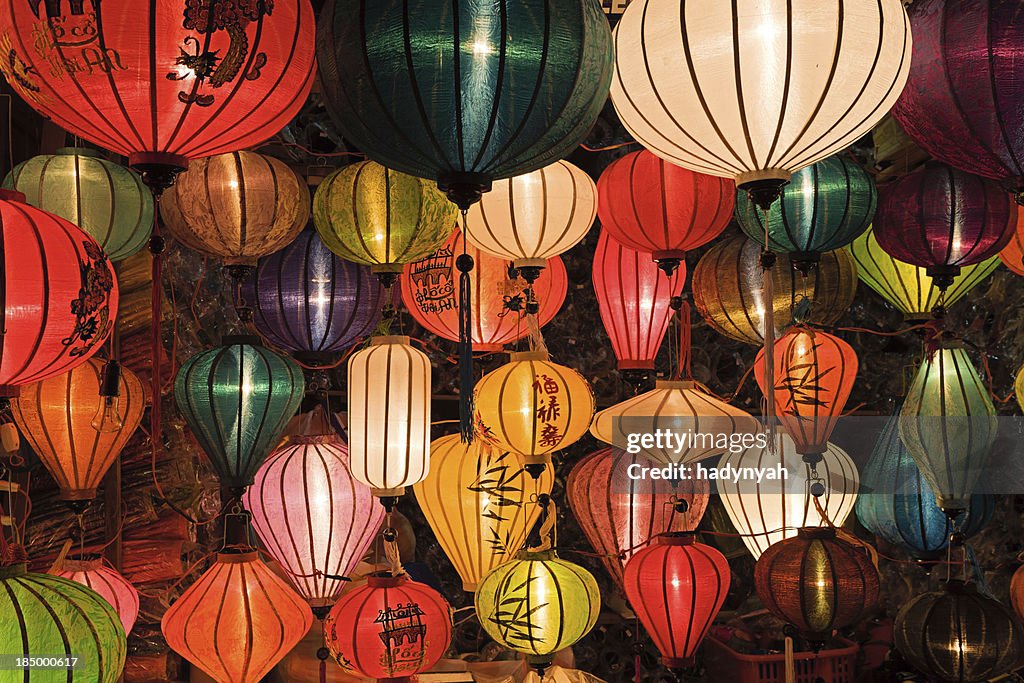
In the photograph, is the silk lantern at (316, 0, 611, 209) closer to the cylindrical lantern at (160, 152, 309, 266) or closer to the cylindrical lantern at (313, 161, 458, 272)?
the cylindrical lantern at (313, 161, 458, 272)

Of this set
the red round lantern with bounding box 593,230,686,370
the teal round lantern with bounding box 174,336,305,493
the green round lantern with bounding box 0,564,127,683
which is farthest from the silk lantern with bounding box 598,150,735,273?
the green round lantern with bounding box 0,564,127,683

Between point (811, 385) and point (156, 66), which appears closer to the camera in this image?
point (156, 66)

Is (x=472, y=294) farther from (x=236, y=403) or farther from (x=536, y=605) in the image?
(x=536, y=605)

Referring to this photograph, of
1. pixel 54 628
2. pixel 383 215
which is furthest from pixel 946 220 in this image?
pixel 54 628

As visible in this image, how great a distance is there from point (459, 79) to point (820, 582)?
1.91m

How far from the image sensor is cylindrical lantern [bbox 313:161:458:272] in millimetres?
2646

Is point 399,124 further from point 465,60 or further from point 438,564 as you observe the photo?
point 438,564

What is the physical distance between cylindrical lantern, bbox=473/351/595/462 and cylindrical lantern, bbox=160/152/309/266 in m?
0.73

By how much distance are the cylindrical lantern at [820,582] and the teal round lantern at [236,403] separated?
1446 mm

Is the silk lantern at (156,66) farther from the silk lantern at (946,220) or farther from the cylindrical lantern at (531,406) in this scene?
the silk lantern at (946,220)

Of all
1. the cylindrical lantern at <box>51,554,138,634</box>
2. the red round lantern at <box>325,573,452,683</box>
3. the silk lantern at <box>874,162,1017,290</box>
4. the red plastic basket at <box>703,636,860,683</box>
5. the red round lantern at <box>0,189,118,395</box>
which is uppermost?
the silk lantern at <box>874,162,1017,290</box>

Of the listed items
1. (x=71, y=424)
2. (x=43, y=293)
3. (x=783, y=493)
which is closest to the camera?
(x=43, y=293)

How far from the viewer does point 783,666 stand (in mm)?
4441

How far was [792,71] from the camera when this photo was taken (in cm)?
166
